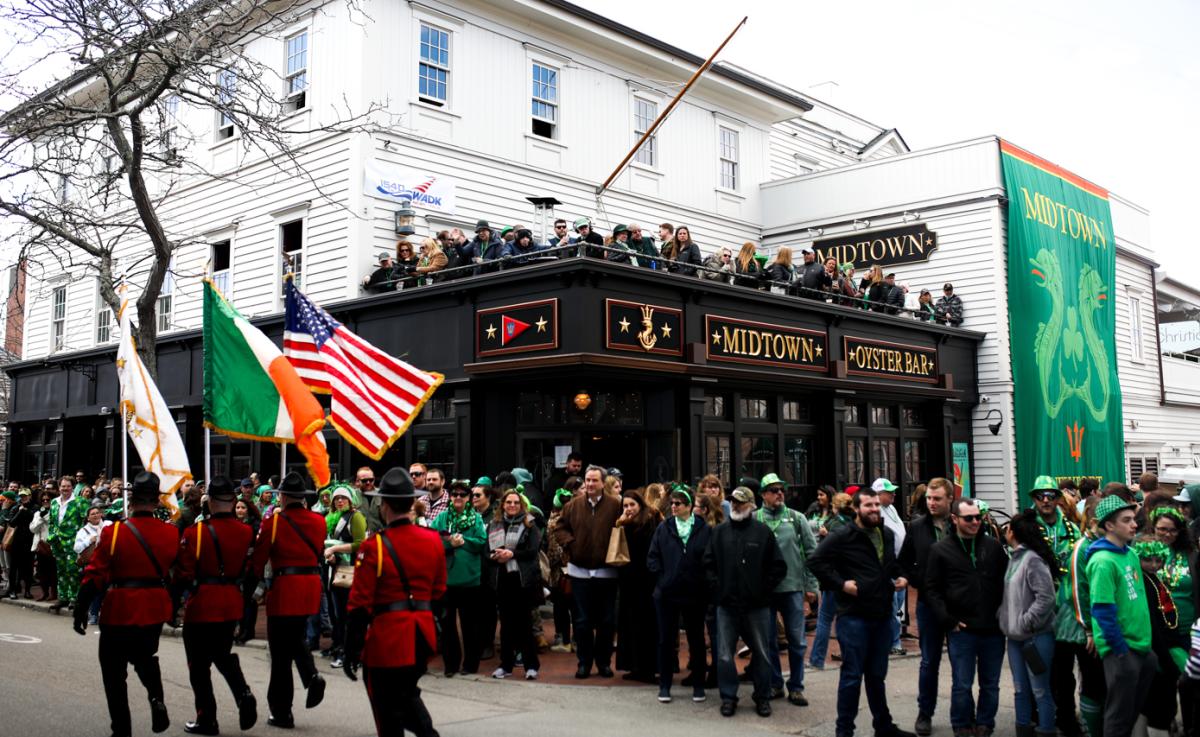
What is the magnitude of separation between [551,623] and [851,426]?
8.18 meters

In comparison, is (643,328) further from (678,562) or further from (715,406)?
(678,562)

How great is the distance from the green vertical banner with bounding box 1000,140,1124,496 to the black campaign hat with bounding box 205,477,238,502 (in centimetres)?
1903

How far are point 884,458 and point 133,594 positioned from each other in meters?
16.1

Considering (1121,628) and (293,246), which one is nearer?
(1121,628)

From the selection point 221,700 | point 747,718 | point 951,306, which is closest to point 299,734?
point 221,700

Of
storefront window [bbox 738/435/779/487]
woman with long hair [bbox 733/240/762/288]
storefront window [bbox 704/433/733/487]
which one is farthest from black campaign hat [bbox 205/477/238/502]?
woman with long hair [bbox 733/240/762/288]

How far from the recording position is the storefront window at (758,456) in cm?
1775

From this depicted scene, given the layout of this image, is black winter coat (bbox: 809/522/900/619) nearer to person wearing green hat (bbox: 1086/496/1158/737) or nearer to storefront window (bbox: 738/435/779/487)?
person wearing green hat (bbox: 1086/496/1158/737)

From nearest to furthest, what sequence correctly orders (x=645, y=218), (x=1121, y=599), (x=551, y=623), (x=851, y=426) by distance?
(x=1121, y=599), (x=551, y=623), (x=851, y=426), (x=645, y=218)

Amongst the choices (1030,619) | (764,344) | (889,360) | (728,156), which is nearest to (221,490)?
(1030,619)

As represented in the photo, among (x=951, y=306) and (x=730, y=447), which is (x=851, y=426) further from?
(x=951, y=306)

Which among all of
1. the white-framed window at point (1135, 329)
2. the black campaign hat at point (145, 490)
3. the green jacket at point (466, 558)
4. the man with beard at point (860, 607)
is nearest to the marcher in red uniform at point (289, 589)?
the black campaign hat at point (145, 490)

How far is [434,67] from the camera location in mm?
19531

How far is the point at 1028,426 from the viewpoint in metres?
23.3
